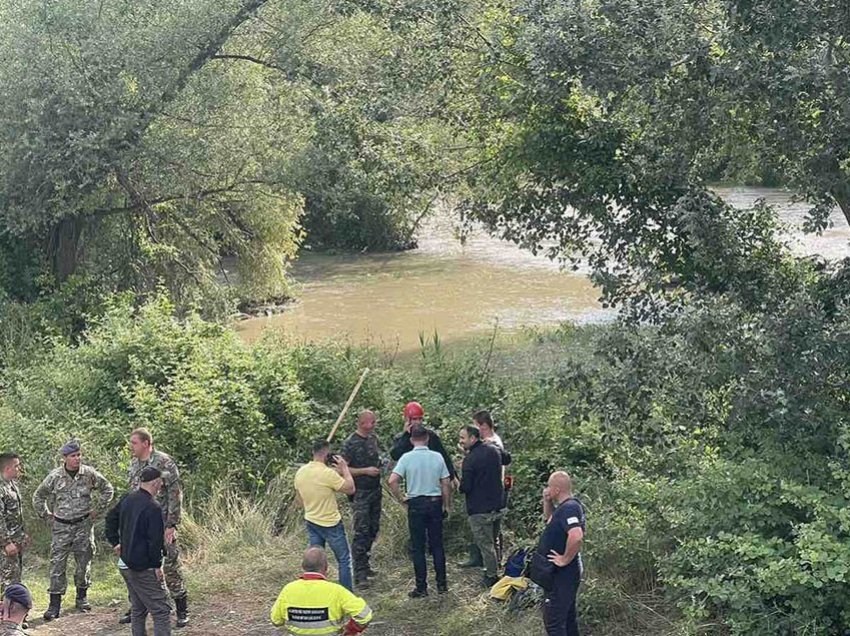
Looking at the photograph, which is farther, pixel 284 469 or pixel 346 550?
pixel 284 469

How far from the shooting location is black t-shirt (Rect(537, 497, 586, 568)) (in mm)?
8320

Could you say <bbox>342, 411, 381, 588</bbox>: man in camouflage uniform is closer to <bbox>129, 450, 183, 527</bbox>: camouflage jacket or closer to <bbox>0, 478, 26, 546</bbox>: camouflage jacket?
<bbox>129, 450, 183, 527</bbox>: camouflage jacket

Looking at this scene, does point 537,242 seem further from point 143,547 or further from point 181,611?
point 143,547

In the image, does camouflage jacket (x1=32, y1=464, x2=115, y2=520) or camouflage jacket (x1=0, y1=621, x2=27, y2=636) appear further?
camouflage jacket (x1=32, y1=464, x2=115, y2=520)

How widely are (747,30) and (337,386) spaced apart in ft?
24.8

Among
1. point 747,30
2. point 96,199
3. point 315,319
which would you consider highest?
point 747,30

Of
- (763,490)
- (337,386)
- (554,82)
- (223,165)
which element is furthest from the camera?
(223,165)

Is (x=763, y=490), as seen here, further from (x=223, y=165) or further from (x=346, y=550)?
(x=223, y=165)

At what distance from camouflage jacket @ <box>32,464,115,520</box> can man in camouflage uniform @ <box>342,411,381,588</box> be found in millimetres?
2248

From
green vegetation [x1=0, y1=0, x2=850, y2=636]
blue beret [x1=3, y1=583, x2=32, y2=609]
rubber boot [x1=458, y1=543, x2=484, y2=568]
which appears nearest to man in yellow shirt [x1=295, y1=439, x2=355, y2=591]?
green vegetation [x1=0, y1=0, x2=850, y2=636]

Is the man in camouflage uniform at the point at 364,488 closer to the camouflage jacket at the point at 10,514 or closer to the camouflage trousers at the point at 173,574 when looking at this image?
the camouflage trousers at the point at 173,574

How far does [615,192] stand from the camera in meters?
11.6

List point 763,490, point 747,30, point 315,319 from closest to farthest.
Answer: point 763,490
point 747,30
point 315,319

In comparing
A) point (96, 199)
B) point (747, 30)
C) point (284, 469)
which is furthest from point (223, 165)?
point (747, 30)
